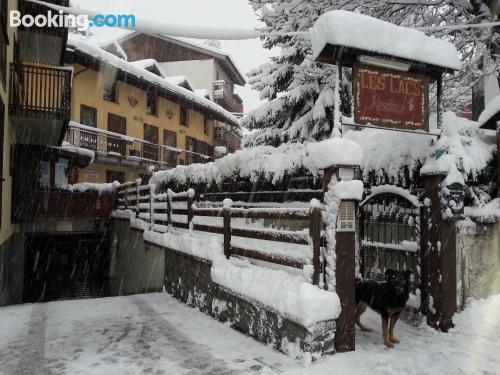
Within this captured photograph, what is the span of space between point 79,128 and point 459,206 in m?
20.6

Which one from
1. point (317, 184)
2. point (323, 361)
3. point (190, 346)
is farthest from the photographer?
point (317, 184)

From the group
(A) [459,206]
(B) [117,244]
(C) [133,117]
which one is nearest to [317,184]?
(A) [459,206]

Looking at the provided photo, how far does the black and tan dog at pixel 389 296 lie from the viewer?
5230 mm

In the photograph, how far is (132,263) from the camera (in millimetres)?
14281

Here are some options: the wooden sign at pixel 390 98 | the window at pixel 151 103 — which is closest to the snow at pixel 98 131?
the window at pixel 151 103

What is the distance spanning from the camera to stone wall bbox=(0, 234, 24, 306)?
1397 centimetres

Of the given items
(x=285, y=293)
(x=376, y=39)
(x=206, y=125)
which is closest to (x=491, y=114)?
(x=376, y=39)

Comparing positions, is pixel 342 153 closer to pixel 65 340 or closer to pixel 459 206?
pixel 459 206

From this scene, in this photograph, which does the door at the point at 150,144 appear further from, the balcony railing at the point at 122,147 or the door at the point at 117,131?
the door at the point at 117,131

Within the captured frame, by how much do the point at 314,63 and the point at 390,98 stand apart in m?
8.07

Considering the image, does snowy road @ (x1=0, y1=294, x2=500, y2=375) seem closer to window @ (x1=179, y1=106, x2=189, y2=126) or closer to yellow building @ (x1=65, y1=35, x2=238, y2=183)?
yellow building @ (x1=65, y1=35, x2=238, y2=183)

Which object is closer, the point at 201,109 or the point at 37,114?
the point at 37,114

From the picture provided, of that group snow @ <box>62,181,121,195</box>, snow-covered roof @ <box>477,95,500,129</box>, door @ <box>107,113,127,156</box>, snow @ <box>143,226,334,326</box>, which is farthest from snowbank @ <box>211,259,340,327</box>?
door @ <box>107,113,127,156</box>

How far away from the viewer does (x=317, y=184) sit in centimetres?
967
